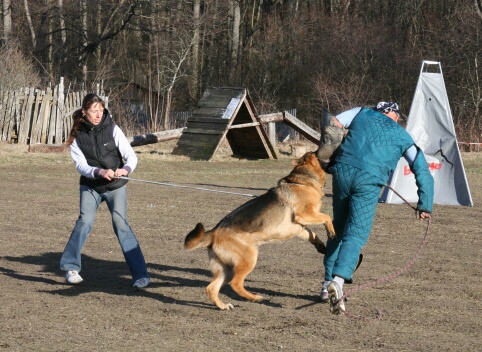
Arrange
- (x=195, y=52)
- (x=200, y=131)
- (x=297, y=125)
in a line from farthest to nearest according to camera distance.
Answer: (x=195, y=52)
(x=297, y=125)
(x=200, y=131)

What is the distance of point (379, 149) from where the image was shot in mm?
5816

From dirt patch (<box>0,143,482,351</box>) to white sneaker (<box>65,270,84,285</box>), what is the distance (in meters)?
0.07

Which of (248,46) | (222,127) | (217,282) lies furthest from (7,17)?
(217,282)

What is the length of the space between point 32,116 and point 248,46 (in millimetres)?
19634

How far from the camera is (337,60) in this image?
36406 mm

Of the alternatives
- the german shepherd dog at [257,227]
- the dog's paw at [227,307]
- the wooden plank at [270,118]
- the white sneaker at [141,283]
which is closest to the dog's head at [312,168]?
the german shepherd dog at [257,227]

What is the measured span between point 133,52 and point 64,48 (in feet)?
12.9

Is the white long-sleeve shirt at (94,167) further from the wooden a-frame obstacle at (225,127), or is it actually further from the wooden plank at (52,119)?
the wooden plank at (52,119)

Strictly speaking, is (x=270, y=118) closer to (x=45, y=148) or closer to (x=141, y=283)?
(x=45, y=148)

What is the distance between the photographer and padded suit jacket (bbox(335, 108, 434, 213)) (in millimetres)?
5801

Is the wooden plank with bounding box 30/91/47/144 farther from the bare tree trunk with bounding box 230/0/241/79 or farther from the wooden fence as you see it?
the bare tree trunk with bounding box 230/0/241/79

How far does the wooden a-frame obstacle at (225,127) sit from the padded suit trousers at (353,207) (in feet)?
45.5

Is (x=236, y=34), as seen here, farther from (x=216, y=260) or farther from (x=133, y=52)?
(x=216, y=260)

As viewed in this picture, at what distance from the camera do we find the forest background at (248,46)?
3488cm
